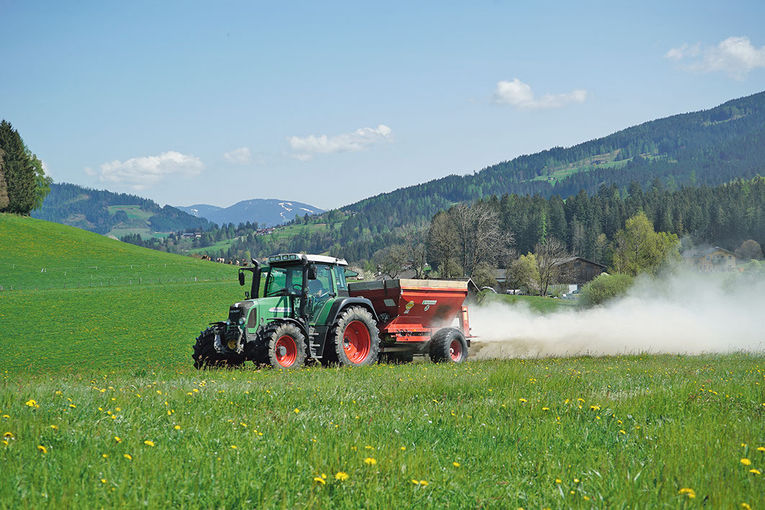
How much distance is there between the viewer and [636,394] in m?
8.98

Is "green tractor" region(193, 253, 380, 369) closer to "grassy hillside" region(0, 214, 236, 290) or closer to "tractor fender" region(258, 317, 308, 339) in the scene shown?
"tractor fender" region(258, 317, 308, 339)

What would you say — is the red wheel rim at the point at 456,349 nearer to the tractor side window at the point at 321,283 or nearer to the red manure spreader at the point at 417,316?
the red manure spreader at the point at 417,316

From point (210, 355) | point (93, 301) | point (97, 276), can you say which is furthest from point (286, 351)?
point (97, 276)

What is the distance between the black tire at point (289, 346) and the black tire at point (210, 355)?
106 cm

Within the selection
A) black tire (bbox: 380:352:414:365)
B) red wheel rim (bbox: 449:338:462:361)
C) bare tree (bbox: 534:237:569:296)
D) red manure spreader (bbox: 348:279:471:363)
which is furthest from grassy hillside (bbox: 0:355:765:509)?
bare tree (bbox: 534:237:569:296)

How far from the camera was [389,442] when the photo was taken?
18.8 feet

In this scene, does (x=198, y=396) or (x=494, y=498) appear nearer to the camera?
(x=494, y=498)

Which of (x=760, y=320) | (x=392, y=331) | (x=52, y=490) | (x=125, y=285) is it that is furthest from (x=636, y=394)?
(x=125, y=285)

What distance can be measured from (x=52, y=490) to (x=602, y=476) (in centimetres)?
409

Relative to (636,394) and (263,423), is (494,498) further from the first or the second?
(636,394)

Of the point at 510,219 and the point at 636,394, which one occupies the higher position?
the point at 510,219

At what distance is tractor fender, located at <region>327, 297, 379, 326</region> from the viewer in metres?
16.6

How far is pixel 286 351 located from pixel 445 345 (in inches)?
207

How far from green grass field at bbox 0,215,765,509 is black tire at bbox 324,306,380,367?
4.60 metres
